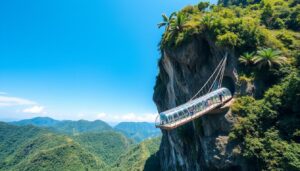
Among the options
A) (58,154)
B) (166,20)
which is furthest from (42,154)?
(166,20)

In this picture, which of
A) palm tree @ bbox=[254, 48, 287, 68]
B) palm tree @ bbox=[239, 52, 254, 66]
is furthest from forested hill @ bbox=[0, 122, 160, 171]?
palm tree @ bbox=[254, 48, 287, 68]

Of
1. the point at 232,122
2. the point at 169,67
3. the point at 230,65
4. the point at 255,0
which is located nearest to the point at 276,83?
the point at 230,65

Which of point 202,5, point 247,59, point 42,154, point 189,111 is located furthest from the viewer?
point 42,154

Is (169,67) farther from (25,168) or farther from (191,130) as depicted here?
(25,168)

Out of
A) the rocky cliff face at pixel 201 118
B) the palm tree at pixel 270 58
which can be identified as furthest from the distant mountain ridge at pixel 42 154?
the palm tree at pixel 270 58

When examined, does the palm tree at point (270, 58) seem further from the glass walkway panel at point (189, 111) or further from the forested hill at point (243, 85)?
the glass walkway panel at point (189, 111)

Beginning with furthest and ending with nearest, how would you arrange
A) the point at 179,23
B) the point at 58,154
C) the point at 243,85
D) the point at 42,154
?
the point at 58,154 < the point at 42,154 < the point at 179,23 < the point at 243,85

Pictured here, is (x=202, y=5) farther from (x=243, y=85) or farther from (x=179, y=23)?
(x=243, y=85)

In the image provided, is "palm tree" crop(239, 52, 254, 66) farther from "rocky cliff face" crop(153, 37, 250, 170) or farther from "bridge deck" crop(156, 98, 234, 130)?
"bridge deck" crop(156, 98, 234, 130)
